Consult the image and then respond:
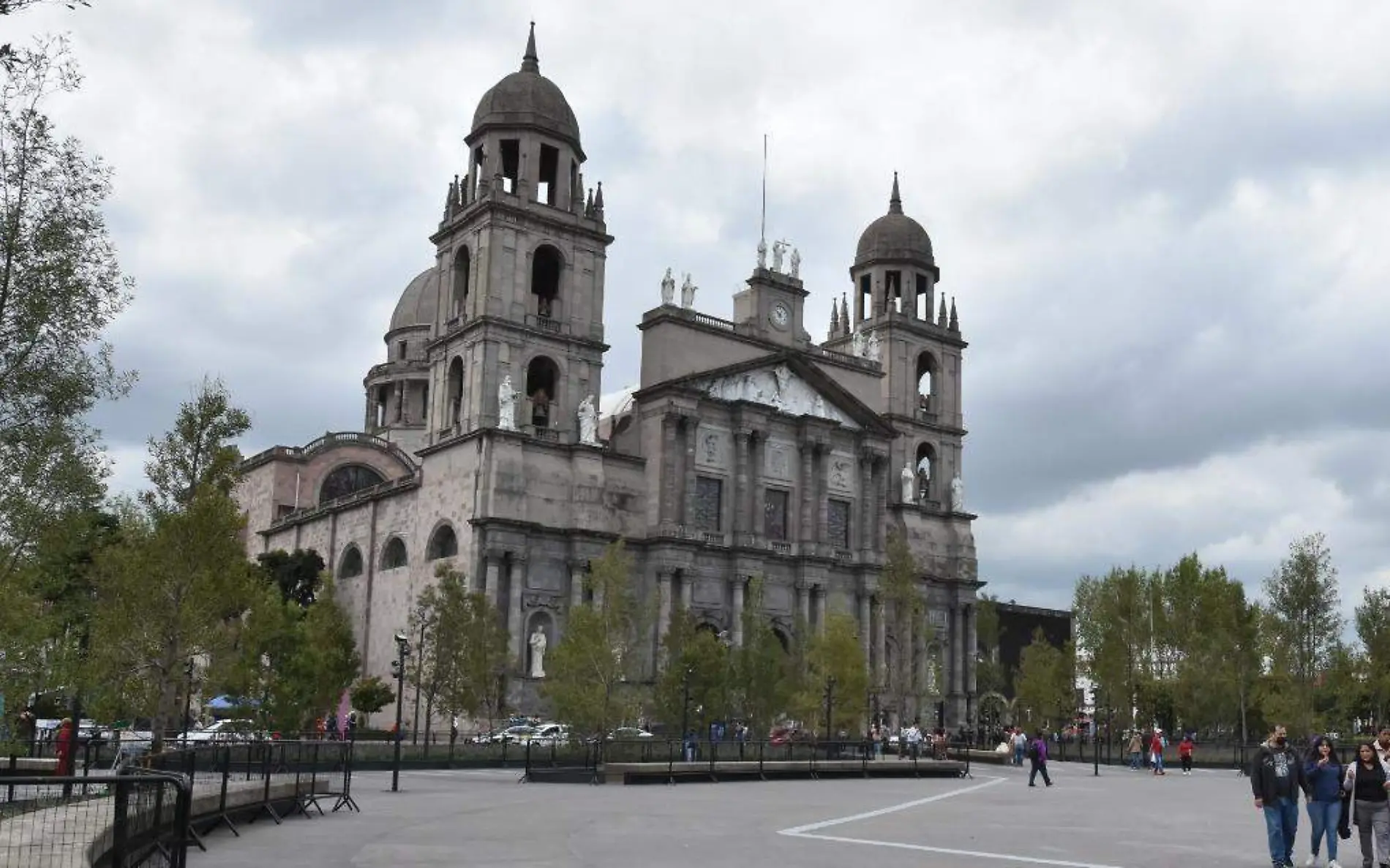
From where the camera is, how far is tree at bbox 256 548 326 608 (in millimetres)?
72312

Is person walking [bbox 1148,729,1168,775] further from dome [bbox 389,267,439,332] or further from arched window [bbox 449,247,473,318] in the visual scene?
dome [bbox 389,267,439,332]

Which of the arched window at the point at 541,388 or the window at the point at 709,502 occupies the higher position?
the arched window at the point at 541,388

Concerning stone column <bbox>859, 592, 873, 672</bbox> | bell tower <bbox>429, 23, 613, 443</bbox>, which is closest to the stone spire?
bell tower <bbox>429, 23, 613, 443</bbox>

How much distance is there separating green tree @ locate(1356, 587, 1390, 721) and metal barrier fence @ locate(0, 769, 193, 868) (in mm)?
65425

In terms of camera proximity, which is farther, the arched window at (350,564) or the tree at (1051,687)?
the tree at (1051,687)

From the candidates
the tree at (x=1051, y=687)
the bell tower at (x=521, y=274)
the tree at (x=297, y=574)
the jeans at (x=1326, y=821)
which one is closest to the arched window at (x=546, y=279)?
the bell tower at (x=521, y=274)

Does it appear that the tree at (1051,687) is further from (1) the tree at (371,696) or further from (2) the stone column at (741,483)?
(1) the tree at (371,696)

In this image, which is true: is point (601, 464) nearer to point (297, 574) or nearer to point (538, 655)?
point (538, 655)

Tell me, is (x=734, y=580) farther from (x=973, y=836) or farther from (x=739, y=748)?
(x=973, y=836)

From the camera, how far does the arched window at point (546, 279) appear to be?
66.3 metres

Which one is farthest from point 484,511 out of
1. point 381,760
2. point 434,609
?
point 381,760

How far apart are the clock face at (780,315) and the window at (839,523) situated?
958cm

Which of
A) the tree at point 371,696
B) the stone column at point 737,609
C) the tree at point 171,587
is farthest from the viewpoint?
the stone column at point 737,609

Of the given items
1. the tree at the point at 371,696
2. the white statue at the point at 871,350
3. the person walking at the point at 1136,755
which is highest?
the white statue at the point at 871,350
